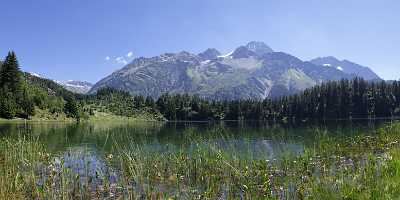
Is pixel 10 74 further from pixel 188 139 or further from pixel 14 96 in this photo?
pixel 188 139

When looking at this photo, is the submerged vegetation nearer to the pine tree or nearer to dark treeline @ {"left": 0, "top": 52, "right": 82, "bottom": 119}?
dark treeline @ {"left": 0, "top": 52, "right": 82, "bottom": 119}


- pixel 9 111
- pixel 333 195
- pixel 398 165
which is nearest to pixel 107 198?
pixel 333 195

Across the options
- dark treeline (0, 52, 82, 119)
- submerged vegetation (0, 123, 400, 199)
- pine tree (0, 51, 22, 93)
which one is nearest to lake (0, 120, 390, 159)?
submerged vegetation (0, 123, 400, 199)

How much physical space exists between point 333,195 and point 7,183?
11164mm

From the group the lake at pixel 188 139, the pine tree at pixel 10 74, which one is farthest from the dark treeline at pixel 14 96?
the lake at pixel 188 139

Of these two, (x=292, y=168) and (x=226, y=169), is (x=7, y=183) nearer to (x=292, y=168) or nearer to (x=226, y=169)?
(x=226, y=169)

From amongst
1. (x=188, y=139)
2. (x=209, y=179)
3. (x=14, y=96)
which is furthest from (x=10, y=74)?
(x=209, y=179)

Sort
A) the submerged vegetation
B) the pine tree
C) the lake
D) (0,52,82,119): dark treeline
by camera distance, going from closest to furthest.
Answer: the submerged vegetation → the lake → (0,52,82,119): dark treeline → the pine tree

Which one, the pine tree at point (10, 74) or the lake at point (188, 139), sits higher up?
the pine tree at point (10, 74)

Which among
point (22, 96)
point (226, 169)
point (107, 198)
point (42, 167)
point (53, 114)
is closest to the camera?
point (107, 198)

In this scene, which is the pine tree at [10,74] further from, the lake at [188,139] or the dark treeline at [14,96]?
the lake at [188,139]

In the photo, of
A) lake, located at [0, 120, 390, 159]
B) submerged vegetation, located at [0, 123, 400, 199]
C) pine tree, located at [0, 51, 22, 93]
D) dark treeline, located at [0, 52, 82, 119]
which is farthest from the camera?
pine tree, located at [0, 51, 22, 93]

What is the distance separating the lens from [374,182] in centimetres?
1373

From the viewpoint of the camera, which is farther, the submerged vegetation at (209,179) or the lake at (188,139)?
the lake at (188,139)
